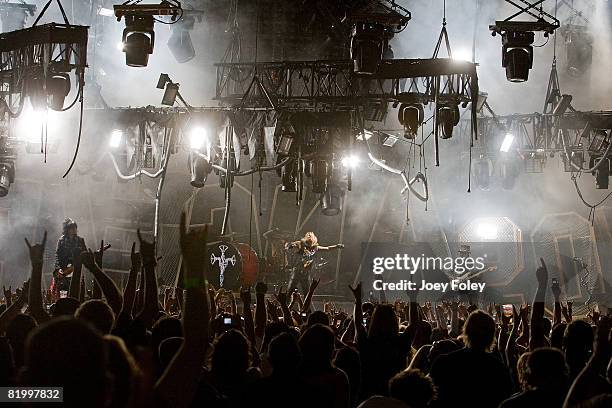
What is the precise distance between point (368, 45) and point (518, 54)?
2.39 m

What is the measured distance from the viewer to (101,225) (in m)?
21.4

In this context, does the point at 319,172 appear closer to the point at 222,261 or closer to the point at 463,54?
the point at 222,261

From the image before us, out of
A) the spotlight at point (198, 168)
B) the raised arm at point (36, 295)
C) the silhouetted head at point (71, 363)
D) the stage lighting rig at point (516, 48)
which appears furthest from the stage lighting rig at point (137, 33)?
the silhouetted head at point (71, 363)

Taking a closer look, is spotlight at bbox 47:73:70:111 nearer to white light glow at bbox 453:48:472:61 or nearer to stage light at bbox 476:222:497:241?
stage light at bbox 476:222:497:241

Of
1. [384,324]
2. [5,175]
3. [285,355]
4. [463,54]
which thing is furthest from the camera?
[463,54]

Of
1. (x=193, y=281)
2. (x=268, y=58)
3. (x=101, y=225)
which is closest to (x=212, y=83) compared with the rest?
(x=268, y=58)

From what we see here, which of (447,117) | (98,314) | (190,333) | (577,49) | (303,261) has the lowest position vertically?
(303,261)

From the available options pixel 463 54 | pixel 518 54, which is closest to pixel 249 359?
pixel 518 54

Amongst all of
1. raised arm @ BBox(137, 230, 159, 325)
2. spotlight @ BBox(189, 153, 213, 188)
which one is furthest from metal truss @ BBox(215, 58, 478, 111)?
raised arm @ BBox(137, 230, 159, 325)

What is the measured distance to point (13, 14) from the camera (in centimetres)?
1825

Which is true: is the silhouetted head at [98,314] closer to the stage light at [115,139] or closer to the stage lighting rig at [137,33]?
the stage lighting rig at [137,33]

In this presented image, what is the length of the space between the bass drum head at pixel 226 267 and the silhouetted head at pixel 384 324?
13372 mm

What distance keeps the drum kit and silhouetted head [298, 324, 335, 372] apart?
42.5 feet

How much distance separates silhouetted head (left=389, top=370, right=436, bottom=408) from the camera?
3.21m
